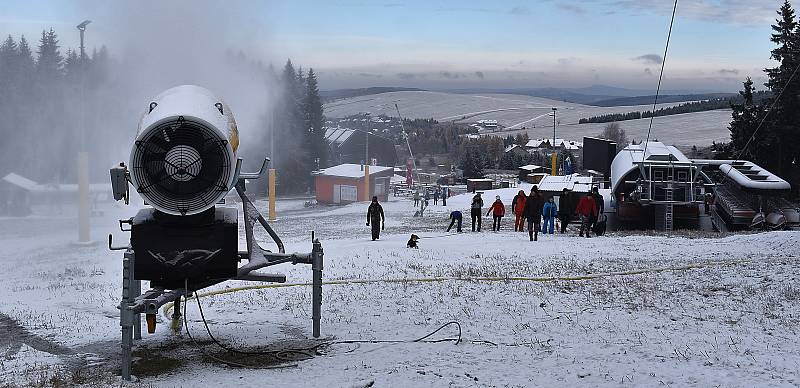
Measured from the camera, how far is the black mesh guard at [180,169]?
10.2 meters

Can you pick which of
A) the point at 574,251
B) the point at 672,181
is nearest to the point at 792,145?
the point at 672,181

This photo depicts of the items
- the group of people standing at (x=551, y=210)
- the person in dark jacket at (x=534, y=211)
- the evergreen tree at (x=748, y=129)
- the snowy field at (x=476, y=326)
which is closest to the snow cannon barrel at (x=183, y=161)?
the snowy field at (x=476, y=326)

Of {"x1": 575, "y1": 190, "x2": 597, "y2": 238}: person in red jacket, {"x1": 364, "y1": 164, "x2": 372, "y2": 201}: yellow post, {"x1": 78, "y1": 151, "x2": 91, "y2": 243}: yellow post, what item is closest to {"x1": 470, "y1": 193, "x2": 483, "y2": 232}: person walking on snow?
{"x1": 575, "y1": 190, "x2": 597, "y2": 238}: person in red jacket

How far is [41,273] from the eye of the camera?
1003 inches

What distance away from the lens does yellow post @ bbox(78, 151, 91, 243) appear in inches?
1539

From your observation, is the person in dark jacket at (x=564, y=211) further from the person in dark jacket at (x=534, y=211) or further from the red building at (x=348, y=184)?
the red building at (x=348, y=184)

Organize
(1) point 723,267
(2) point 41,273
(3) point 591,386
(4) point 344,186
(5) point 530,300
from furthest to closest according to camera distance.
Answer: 1. (4) point 344,186
2. (2) point 41,273
3. (1) point 723,267
4. (5) point 530,300
5. (3) point 591,386

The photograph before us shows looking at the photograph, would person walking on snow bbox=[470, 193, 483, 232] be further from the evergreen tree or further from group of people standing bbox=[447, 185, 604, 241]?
the evergreen tree

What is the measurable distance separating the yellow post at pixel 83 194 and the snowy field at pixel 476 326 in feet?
63.8

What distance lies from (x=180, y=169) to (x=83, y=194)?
31.8 metres

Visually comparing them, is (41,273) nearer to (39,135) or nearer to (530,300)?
(530,300)

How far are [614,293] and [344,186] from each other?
215 feet

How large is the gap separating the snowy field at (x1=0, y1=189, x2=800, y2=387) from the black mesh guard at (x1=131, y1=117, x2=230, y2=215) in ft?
7.10

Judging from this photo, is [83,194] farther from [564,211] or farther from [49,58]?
[49,58]
